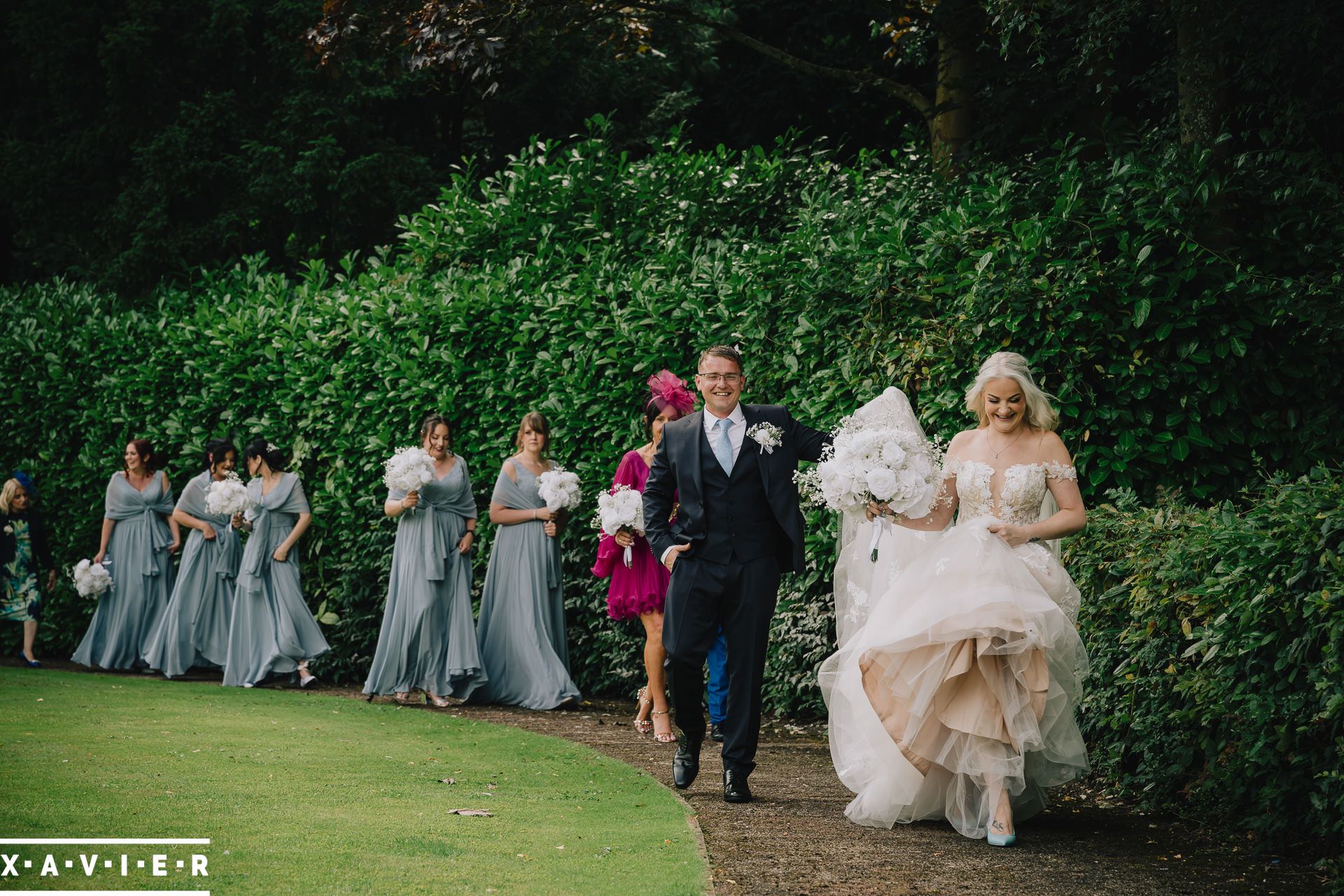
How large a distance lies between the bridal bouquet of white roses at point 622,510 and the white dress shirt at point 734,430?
221 centimetres

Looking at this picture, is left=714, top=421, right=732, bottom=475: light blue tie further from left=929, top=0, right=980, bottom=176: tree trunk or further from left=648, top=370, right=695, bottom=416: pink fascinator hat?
left=929, top=0, right=980, bottom=176: tree trunk

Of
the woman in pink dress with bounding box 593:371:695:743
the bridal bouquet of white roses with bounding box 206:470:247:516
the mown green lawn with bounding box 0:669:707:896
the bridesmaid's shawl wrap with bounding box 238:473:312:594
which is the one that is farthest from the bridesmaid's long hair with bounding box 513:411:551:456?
the bridal bouquet of white roses with bounding box 206:470:247:516

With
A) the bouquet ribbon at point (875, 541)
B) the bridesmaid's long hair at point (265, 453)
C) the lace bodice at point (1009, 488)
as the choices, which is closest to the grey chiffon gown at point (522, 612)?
the bridesmaid's long hair at point (265, 453)

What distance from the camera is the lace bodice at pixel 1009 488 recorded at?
6223 millimetres

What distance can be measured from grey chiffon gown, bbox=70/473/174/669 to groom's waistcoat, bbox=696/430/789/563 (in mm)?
8902

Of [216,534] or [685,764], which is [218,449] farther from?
[685,764]

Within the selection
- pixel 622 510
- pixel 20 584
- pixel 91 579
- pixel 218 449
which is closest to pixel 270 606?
pixel 218 449

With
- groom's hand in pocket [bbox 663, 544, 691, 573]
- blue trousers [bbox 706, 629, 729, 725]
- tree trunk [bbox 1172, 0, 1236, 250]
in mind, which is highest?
tree trunk [bbox 1172, 0, 1236, 250]

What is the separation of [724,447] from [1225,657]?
253 cm

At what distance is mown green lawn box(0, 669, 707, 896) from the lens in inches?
199

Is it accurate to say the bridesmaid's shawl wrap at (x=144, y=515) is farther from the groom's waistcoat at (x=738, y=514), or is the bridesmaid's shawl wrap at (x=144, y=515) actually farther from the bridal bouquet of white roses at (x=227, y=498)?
the groom's waistcoat at (x=738, y=514)

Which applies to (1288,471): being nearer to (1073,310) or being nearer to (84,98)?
(1073,310)

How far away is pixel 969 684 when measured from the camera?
19.6 feet

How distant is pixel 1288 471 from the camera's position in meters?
7.86
